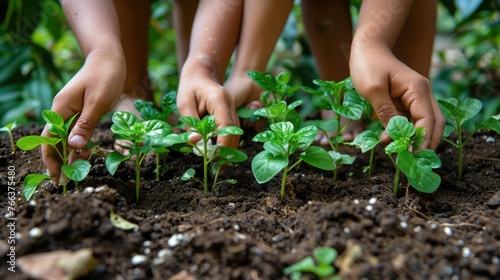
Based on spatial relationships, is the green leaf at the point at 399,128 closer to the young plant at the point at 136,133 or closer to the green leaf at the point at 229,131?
the green leaf at the point at 229,131

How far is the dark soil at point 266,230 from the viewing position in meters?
0.78

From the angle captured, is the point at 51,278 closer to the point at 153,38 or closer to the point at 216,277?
the point at 216,277

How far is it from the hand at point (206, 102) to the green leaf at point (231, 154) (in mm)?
39

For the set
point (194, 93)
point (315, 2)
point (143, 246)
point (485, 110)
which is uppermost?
point (315, 2)

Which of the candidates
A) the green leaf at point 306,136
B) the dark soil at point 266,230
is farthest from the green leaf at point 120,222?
the green leaf at point 306,136

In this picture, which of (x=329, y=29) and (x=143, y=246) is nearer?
(x=143, y=246)

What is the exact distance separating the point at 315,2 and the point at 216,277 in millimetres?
1250

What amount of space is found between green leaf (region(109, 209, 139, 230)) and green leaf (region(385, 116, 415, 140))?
0.54 metres

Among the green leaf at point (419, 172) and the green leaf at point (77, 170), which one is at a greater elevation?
the green leaf at point (419, 172)

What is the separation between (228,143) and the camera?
1.15m

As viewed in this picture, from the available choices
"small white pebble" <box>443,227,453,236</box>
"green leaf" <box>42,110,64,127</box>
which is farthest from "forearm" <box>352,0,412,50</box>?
"green leaf" <box>42,110,64,127</box>

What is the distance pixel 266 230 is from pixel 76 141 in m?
0.45

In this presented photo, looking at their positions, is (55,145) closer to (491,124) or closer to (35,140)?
(35,140)

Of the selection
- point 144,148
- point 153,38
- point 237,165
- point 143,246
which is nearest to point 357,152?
point 237,165
